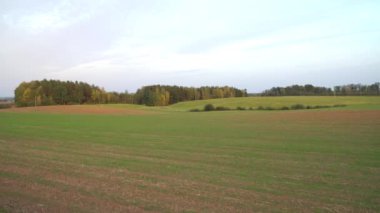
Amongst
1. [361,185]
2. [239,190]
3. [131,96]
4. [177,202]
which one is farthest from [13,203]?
[131,96]

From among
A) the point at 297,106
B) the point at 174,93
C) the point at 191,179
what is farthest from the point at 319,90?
the point at 191,179

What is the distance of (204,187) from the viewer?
8898 millimetres

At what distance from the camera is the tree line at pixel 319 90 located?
4706 inches

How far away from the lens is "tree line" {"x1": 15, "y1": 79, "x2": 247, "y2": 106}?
372 feet

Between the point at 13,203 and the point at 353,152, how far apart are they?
13894 mm

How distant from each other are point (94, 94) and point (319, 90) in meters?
98.1

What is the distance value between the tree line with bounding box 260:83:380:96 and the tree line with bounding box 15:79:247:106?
29726 mm

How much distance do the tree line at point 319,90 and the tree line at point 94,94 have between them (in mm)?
29726

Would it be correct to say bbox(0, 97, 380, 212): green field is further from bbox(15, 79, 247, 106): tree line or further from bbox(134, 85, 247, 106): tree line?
bbox(134, 85, 247, 106): tree line

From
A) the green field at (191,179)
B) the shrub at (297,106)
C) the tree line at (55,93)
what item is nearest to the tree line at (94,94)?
the tree line at (55,93)

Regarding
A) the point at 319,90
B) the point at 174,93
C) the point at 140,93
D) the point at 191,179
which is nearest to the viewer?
the point at 191,179

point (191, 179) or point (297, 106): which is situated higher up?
point (297, 106)

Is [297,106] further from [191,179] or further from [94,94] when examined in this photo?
[94,94]

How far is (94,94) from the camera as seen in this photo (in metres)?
134
